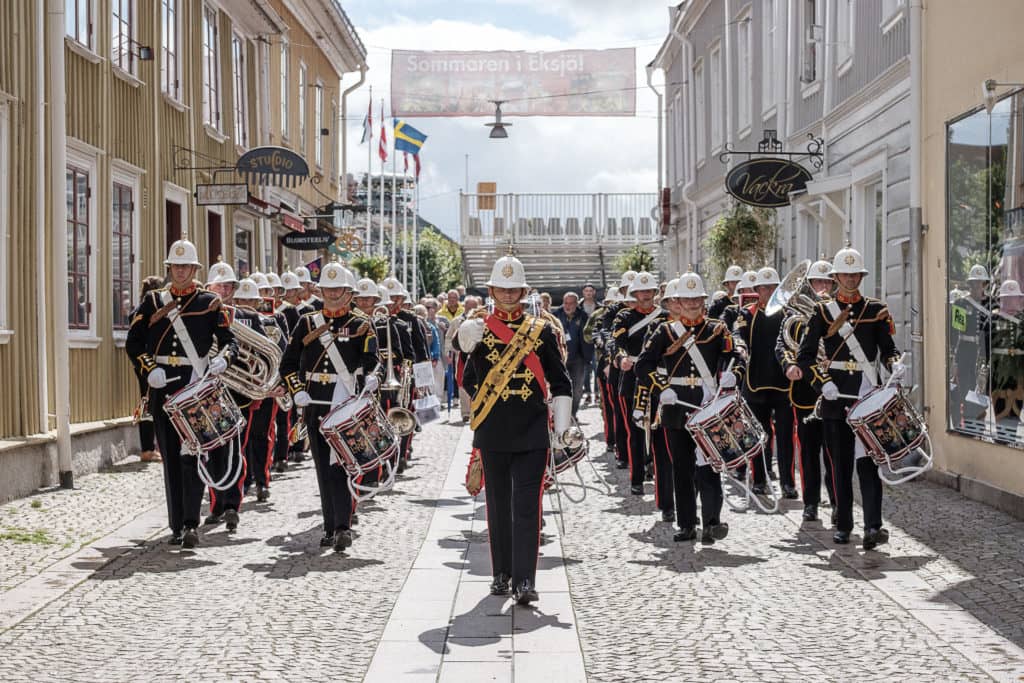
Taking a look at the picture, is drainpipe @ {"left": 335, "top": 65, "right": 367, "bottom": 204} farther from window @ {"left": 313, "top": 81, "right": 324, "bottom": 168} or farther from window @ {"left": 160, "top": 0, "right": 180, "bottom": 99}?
window @ {"left": 160, "top": 0, "right": 180, "bottom": 99}

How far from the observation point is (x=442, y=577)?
845 centimetres

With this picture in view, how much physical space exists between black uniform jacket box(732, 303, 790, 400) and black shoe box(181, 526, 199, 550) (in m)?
4.95

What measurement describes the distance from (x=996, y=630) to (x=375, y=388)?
434cm

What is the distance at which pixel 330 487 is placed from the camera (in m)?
9.59

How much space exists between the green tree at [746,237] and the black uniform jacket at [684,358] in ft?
39.7

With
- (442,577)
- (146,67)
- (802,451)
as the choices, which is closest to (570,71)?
(146,67)

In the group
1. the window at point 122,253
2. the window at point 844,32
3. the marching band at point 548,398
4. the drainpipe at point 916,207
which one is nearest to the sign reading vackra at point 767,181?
the window at point 844,32

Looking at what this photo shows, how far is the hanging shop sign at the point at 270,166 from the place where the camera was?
1877cm

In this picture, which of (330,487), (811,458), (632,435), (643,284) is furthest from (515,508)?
(632,435)

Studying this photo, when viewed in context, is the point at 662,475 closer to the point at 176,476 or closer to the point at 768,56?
the point at 176,476

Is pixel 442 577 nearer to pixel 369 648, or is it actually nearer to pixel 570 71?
pixel 369 648

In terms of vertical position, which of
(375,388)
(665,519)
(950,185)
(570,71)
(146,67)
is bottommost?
(665,519)

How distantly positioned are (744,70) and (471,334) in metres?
17.8

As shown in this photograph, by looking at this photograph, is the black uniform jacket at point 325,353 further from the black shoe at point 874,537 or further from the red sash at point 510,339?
the black shoe at point 874,537
